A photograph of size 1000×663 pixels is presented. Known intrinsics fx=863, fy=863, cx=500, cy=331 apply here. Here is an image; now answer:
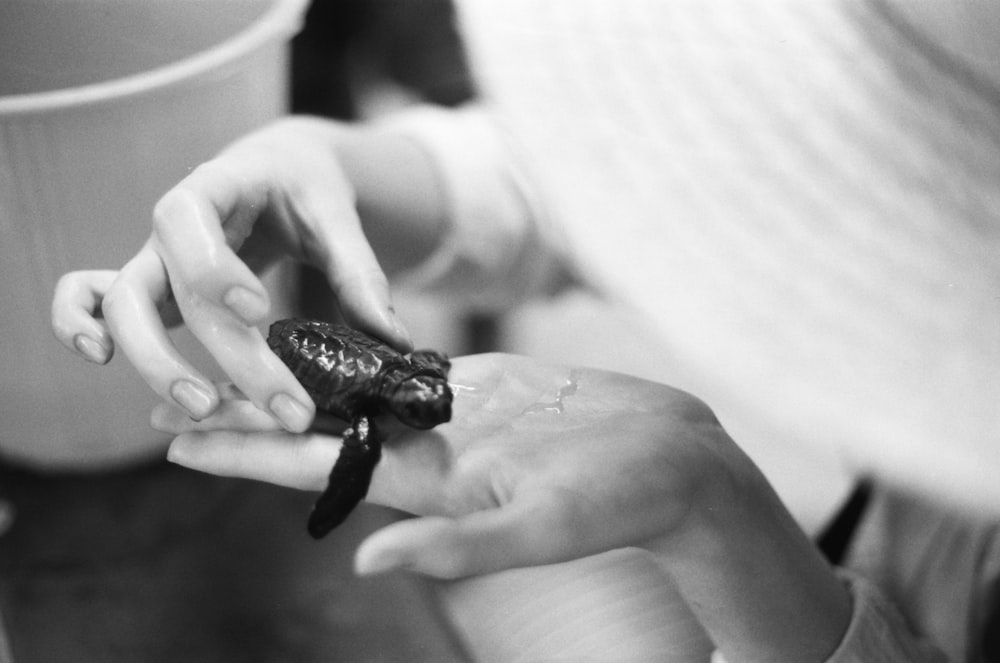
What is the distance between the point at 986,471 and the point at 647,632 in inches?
7.6

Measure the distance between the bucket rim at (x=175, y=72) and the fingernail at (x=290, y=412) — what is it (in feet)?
0.63

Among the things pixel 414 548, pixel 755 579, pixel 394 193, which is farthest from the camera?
pixel 394 193

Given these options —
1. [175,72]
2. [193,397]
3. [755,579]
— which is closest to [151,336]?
[193,397]

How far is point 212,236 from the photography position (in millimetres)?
411

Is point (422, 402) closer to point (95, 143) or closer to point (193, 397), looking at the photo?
point (193, 397)

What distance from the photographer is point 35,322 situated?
1.65 ft

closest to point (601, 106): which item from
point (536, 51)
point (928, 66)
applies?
point (536, 51)

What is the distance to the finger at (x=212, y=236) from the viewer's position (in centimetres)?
39

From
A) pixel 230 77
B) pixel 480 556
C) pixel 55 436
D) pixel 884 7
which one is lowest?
pixel 55 436

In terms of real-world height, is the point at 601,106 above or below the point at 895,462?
above

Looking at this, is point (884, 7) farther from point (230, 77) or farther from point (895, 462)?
point (230, 77)

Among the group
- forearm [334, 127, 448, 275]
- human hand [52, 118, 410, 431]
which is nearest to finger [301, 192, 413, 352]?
human hand [52, 118, 410, 431]

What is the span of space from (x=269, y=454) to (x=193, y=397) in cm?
4

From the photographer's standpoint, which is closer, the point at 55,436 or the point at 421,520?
the point at 421,520
